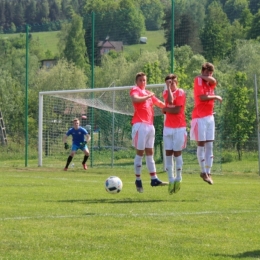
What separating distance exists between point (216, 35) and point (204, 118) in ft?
86.7

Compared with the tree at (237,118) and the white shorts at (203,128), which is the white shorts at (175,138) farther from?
the tree at (237,118)

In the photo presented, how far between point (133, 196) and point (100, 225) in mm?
3999

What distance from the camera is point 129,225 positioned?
28.9ft

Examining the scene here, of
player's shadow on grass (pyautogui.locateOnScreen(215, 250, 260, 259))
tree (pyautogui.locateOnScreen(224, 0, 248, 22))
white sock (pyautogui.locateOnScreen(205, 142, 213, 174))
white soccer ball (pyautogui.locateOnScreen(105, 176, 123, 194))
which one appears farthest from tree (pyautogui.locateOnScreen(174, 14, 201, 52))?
player's shadow on grass (pyautogui.locateOnScreen(215, 250, 260, 259))

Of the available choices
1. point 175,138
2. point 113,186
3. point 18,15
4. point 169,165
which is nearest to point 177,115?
point 175,138

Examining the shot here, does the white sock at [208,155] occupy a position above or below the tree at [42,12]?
below

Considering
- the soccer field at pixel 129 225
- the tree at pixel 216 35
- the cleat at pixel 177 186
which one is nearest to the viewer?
the soccer field at pixel 129 225

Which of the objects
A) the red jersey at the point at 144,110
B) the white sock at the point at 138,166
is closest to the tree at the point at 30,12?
the red jersey at the point at 144,110

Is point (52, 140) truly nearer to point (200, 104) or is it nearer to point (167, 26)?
point (167, 26)

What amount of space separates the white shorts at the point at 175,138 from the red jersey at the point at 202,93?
606 millimetres

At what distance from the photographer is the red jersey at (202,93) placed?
12.9 meters

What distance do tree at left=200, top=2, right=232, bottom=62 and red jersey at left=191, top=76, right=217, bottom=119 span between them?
19.5 meters

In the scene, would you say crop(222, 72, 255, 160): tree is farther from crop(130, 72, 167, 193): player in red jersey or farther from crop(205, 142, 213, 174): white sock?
crop(130, 72, 167, 193): player in red jersey

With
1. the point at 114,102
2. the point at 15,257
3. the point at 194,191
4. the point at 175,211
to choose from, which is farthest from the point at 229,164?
the point at 15,257
